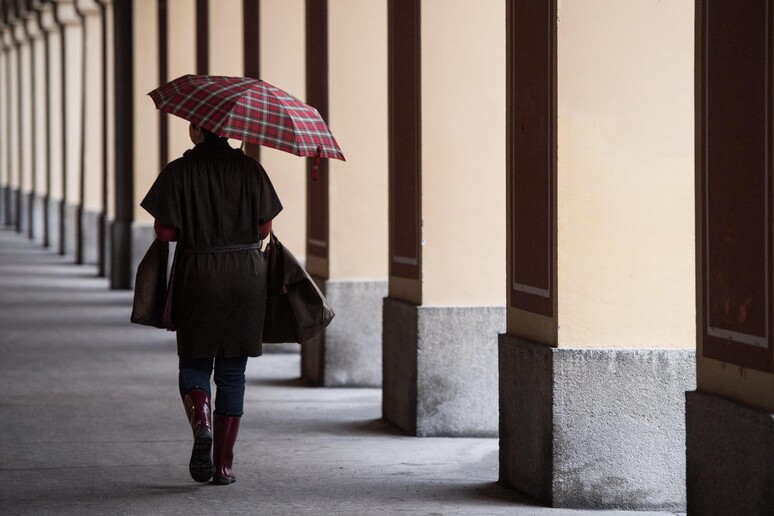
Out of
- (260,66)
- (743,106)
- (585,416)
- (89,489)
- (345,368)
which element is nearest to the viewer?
(743,106)

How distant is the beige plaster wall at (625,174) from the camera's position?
6363 mm

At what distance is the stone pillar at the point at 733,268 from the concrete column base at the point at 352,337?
543 centimetres

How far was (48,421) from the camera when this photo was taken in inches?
350

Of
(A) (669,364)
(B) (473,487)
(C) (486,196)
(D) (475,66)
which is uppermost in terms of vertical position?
(D) (475,66)

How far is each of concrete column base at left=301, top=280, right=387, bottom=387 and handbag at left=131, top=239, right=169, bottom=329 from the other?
401 cm

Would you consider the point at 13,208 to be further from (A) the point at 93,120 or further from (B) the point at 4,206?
(A) the point at 93,120

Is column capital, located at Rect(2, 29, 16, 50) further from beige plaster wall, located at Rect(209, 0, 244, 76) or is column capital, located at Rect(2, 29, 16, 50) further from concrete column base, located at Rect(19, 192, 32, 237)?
beige plaster wall, located at Rect(209, 0, 244, 76)

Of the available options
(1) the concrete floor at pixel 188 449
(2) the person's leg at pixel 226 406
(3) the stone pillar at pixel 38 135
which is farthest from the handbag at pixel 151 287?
(3) the stone pillar at pixel 38 135

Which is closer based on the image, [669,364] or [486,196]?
[669,364]

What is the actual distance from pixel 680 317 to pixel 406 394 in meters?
2.51

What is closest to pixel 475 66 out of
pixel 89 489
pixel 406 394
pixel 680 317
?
pixel 406 394

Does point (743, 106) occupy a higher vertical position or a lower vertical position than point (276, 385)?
higher

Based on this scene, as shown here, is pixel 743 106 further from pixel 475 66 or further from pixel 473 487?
pixel 475 66

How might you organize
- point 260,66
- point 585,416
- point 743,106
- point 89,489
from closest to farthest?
point 743,106 → point 585,416 → point 89,489 → point 260,66
